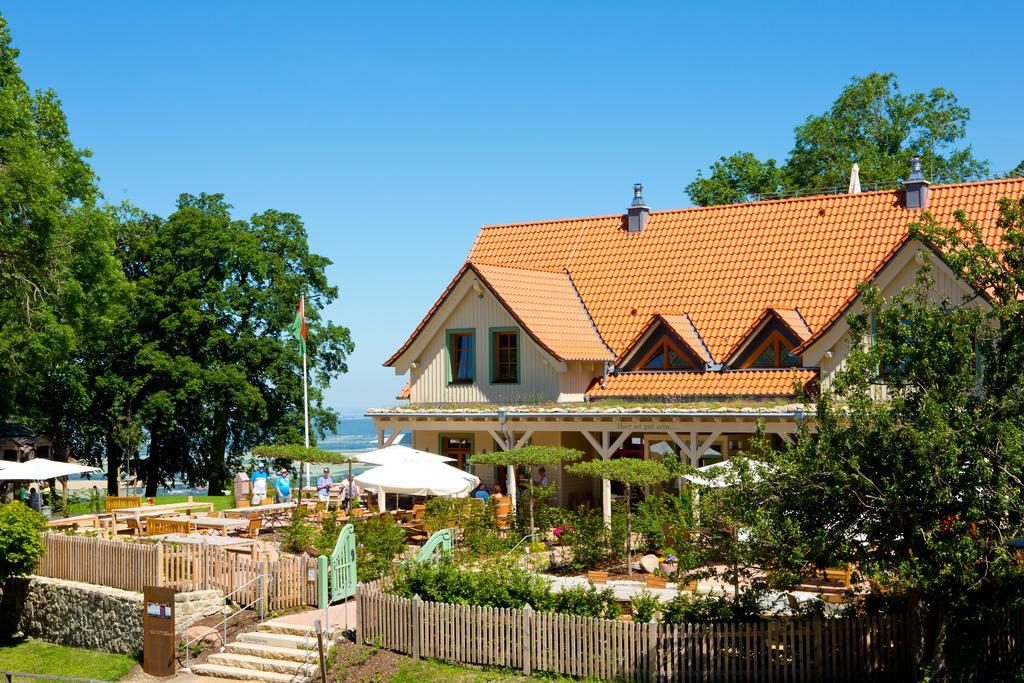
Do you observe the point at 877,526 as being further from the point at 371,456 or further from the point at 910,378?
the point at 371,456

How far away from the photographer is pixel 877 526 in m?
15.2

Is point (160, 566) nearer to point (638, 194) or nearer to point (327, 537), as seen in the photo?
point (327, 537)

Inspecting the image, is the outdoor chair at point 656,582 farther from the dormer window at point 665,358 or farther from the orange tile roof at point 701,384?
the dormer window at point 665,358

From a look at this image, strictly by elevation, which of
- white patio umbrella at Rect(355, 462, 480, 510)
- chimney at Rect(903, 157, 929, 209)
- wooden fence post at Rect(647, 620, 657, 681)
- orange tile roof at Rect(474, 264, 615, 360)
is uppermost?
chimney at Rect(903, 157, 929, 209)

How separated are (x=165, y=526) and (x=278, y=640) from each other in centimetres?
886

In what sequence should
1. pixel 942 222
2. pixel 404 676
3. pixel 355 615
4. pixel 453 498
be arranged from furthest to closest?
pixel 942 222, pixel 453 498, pixel 355 615, pixel 404 676

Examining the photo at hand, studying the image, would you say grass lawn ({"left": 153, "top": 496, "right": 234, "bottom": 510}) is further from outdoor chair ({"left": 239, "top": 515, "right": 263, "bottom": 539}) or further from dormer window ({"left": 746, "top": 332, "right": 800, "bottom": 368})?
dormer window ({"left": 746, "top": 332, "right": 800, "bottom": 368})

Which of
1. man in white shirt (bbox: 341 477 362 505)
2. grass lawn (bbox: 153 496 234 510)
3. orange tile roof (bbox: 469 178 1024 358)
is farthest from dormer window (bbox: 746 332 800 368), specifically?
grass lawn (bbox: 153 496 234 510)

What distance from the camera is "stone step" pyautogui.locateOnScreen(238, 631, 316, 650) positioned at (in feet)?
65.6

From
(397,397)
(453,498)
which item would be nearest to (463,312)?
(397,397)

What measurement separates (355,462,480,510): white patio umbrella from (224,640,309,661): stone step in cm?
642

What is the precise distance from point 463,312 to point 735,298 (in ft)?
22.9

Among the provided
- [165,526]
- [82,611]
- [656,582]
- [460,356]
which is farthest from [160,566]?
[460,356]

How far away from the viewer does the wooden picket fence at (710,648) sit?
663 inches
